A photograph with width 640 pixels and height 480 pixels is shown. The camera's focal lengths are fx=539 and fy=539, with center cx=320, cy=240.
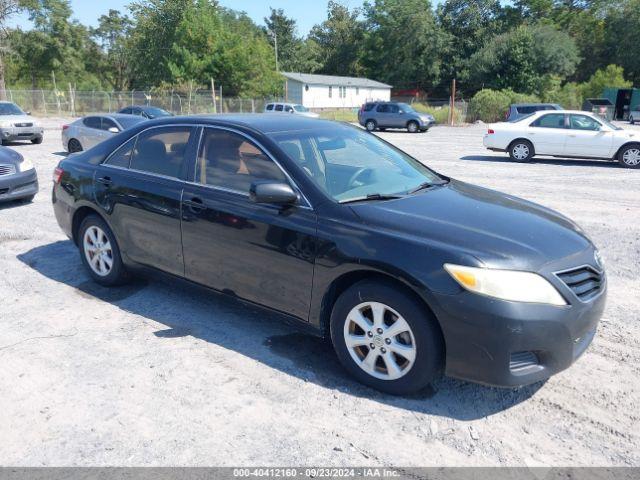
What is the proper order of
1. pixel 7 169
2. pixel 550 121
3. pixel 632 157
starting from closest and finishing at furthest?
pixel 7 169 → pixel 632 157 → pixel 550 121

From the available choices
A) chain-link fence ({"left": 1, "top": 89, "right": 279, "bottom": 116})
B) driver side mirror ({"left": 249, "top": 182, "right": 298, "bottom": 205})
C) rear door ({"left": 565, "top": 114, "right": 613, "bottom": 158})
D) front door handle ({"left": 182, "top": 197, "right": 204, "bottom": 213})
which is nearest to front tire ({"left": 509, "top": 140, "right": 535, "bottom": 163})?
rear door ({"left": 565, "top": 114, "right": 613, "bottom": 158})

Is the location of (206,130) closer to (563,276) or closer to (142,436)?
(142,436)

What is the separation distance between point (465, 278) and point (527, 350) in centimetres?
52

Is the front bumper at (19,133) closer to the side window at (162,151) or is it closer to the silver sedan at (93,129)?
the silver sedan at (93,129)

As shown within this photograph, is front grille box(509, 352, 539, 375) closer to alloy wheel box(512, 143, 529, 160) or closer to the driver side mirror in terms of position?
the driver side mirror

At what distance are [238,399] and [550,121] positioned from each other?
14353 millimetres

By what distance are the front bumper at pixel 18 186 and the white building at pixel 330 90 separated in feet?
168

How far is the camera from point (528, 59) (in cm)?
5434

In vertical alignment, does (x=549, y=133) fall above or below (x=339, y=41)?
below

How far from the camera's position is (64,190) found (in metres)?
5.40

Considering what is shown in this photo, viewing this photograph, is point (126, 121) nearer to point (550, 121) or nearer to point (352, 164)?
point (550, 121)

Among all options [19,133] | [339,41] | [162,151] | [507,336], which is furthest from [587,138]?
[339,41]

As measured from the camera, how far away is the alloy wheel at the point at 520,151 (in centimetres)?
1548

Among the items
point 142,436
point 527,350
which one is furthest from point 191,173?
point 527,350
